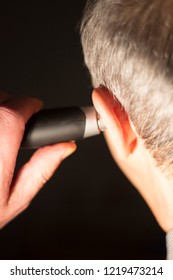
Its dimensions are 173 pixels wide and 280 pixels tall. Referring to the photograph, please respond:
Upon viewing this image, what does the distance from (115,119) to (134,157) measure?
0.30 ft

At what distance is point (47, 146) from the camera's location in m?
0.56

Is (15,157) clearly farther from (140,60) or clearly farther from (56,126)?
(140,60)

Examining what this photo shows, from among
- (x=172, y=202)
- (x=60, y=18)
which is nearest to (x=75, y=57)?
(x=60, y=18)

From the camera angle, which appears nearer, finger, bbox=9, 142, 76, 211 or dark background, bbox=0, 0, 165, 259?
finger, bbox=9, 142, 76, 211

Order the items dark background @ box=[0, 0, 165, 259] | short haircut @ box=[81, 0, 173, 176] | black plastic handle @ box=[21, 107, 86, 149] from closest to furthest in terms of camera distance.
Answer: short haircut @ box=[81, 0, 173, 176] < black plastic handle @ box=[21, 107, 86, 149] < dark background @ box=[0, 0, 165, 259]

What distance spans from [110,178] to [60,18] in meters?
0.33

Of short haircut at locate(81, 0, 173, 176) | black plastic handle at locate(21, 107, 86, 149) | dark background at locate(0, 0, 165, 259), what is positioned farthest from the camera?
dark background at locate(0, 0, 165, 259)

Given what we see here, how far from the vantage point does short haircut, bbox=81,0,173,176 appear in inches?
15.1

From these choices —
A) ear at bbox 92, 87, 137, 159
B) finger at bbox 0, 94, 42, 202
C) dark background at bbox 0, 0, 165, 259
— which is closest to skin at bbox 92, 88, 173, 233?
ear at bbox 92, 87, 137, 159

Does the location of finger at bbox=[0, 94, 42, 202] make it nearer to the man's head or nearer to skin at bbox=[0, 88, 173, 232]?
skin at bbox=[0, 88, 173, 232]

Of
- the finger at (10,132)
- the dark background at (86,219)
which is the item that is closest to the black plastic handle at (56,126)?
the finger at (10,132)

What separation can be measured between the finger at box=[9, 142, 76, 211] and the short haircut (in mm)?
143

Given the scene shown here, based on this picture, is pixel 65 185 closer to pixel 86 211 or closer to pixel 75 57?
pixel 86 211

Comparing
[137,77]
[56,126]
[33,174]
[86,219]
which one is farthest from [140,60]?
[86,219]
